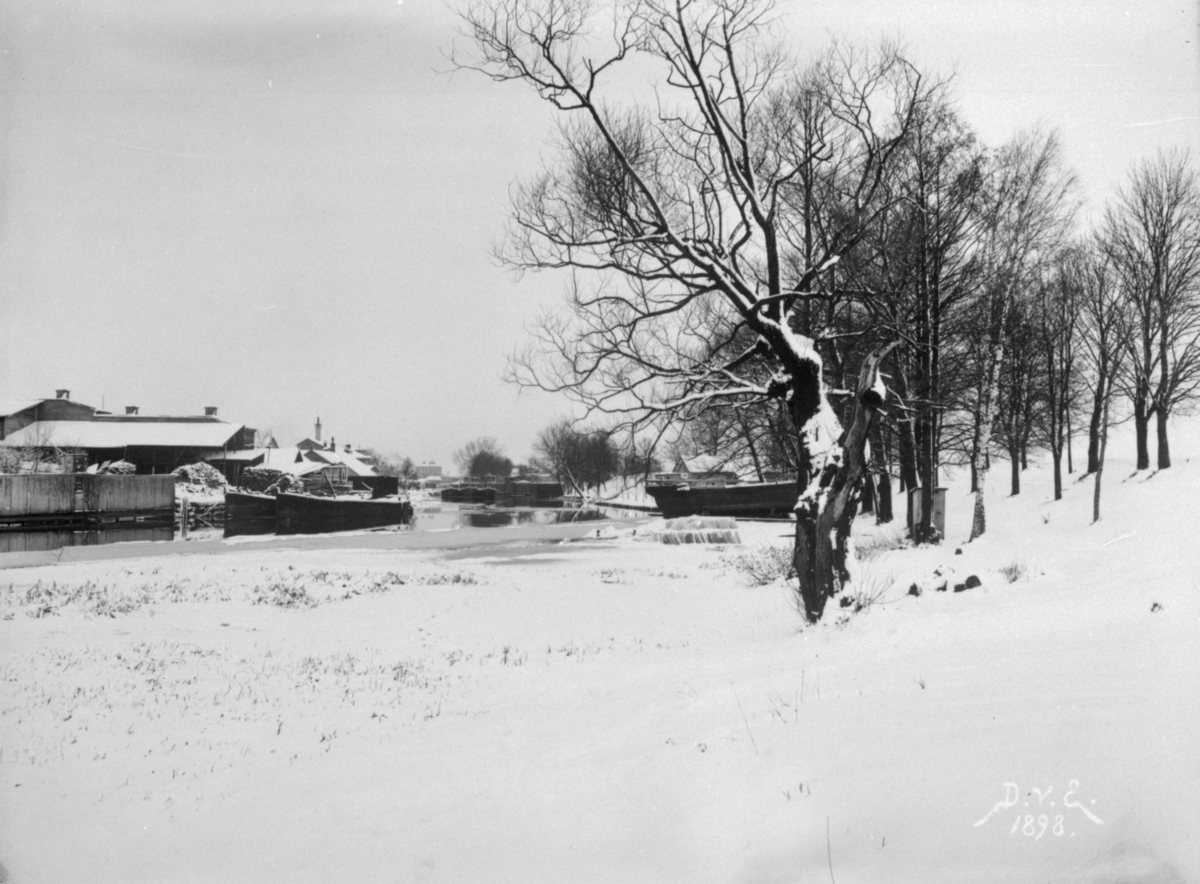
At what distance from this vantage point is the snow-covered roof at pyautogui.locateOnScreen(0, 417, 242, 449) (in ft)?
173

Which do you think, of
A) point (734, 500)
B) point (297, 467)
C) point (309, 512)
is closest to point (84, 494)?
point (309, 512)

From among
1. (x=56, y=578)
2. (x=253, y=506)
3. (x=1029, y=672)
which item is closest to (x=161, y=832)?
(x=1029, y=672)

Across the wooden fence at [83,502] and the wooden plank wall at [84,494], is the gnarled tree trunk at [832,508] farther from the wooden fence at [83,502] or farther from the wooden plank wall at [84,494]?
the wooden plank wall at [84,494]

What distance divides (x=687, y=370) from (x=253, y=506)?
4289 cm

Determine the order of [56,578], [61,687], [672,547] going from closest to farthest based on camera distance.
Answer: [61,687]
[56,578]
[672,547]

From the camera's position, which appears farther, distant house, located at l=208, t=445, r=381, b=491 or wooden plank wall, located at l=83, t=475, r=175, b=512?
distant house, located at l=208, t=445, r=381, b=491

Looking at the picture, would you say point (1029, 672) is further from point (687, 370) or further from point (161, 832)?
point (687, 370)

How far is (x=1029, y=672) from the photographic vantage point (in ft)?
15.1

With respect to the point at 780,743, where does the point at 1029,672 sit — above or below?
above

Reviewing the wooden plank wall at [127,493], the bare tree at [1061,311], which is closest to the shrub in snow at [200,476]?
the wooden plank wall at [127,493]

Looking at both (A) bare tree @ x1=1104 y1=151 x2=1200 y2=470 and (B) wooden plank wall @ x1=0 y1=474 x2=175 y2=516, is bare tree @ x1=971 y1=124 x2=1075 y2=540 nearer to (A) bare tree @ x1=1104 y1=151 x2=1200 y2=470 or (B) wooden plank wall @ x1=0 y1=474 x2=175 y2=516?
(A) bare tree @ x1=1104 y1=151 x2=1200 y2=470

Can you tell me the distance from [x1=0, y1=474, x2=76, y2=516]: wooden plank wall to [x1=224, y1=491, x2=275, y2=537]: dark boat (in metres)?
8.27

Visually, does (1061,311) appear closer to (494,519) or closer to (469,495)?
(494,519)

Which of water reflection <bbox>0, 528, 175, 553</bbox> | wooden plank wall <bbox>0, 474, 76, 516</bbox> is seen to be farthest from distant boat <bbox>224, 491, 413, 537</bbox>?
wooden plank wall <bbox>0, 474, 76, 516</bbox>
